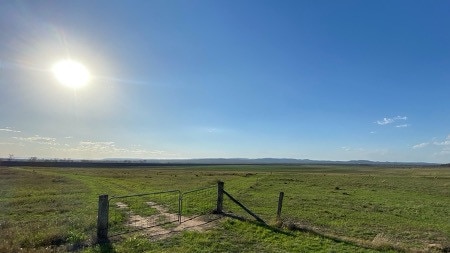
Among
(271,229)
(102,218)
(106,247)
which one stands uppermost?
(102,218)

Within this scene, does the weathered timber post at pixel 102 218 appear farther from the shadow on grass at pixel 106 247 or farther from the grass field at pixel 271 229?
the grass field at pixel 271 229

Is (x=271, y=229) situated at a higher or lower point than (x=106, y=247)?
lower

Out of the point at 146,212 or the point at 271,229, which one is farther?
the point at 146,212

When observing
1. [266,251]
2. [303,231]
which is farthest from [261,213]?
[266,251]

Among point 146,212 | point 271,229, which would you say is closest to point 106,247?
point 271,229

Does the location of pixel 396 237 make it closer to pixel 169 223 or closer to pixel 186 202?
pixel 169 223

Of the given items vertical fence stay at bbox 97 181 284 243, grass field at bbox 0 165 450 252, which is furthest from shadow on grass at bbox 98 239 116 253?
vertical fence stay at bbox 97 181 284 243

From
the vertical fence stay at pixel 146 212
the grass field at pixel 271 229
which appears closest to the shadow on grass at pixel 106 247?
the grass field at pixel 271 229

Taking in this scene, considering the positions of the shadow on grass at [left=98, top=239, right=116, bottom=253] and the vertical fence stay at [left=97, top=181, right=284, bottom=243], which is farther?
the vertical fence stay at [left=97, top=181, right=284, bottom=243]

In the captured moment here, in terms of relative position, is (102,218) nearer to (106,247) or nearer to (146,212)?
(106,247)

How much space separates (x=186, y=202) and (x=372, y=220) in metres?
12.8

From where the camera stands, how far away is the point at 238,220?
16766mm

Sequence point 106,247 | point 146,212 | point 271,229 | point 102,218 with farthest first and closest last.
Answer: point 146,212
point 271,229
point 102,218
point 106,247

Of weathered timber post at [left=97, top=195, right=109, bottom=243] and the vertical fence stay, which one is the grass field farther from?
the vertical fence stay
